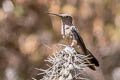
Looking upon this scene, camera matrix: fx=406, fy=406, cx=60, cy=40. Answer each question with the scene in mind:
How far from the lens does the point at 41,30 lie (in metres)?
9.18

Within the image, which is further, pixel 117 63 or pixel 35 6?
pixel 117 63

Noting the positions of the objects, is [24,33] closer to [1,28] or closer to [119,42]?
[1,28]

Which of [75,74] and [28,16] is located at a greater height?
[28,16]

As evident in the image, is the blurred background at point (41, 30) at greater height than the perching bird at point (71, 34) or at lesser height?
greater

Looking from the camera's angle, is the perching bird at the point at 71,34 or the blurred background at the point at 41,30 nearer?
the perching bird at the point at 71,34

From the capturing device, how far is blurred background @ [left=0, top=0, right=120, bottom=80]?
882cm

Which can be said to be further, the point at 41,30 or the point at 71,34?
the point at 41,30

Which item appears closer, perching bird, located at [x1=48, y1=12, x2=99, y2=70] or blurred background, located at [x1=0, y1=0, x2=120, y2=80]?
perching bird, located at [x1=48, y1=12, x2=99, y2=70]

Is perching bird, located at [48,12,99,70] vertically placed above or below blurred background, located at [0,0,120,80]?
below

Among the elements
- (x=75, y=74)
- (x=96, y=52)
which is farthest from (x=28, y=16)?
(x=75, y=74)

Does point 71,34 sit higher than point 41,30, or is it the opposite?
point 41,30

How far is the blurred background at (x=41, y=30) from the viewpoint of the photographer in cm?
882

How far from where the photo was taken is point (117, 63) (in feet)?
33.4

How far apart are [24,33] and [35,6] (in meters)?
0.66
